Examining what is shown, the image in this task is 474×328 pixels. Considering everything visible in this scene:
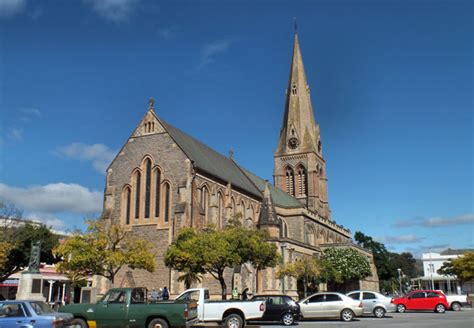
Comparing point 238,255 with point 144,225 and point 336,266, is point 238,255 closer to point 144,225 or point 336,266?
point 144,225

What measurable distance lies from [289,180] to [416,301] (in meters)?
45.0

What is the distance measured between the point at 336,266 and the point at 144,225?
2923cm

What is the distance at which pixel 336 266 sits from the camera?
58719 millimetres

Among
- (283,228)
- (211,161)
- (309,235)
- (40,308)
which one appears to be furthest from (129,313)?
(309,235)

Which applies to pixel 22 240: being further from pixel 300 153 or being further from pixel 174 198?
pixel 300 153

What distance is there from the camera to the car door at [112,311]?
1600 cm

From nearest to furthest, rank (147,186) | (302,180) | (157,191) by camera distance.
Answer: (157,191) < (147,186) < (302,180)

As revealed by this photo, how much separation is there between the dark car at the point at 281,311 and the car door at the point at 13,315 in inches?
450

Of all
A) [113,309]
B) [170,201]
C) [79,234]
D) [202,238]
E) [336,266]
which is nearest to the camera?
[113,309]

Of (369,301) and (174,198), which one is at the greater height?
(174,198)

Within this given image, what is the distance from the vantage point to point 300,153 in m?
74.4

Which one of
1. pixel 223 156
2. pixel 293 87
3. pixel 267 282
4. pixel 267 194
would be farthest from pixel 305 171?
pixel 267 282

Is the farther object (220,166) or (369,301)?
(220,166)

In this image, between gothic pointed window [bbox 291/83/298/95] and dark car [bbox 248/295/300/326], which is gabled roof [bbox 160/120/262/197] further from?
gothic pointed window [bbox 291/83/298/95]
